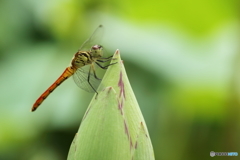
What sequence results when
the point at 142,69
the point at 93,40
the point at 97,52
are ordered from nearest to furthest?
1. the point at 97,52
2. the point at 93,40
3. the point at 142,69

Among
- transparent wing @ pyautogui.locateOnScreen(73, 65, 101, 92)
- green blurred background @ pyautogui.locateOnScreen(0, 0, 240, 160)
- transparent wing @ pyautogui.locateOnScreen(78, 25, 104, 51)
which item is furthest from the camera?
green blurred background @ pyautogui.locateOnScreen(0, 0, 240, 160)

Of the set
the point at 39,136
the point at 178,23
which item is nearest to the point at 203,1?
the point at 178,23

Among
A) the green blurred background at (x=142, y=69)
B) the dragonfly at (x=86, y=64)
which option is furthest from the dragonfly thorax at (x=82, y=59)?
the green blurred background at (x=142, y=69)

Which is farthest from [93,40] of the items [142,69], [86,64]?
[142,69]

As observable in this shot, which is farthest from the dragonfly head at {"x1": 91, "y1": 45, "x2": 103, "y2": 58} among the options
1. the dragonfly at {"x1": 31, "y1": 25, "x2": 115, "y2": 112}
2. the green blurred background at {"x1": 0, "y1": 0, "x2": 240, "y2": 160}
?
the green blurred background at {"x1": 0, "y1": 0, "x2": 240, "y2": 160}

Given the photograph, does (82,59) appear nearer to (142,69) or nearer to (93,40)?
(93,40)

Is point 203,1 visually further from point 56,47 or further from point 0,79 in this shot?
point 0,79

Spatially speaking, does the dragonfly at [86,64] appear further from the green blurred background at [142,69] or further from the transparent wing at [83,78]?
the green blurred background at [142,69]

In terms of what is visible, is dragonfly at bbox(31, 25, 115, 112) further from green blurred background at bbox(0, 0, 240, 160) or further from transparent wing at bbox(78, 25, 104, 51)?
green blurred background at bbox(0, 0, 240, 160)

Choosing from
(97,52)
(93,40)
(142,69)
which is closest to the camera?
(97,52)
